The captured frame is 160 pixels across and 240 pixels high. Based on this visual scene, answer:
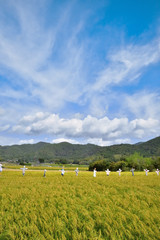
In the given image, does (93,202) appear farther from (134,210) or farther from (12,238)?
(12,238)

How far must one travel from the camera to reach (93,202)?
21.8 ft

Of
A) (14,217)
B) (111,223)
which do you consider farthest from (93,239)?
(14,217)

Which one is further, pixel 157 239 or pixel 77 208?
pixel 77 208

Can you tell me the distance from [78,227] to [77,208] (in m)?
1.59

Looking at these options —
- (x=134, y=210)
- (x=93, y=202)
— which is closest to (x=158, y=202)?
(x=134, y=210)

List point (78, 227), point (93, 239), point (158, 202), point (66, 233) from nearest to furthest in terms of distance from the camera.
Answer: point (93, 239), point (66, 233), point (78, 227), point (158, 202)

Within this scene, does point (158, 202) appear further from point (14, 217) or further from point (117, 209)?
point (14, 217)

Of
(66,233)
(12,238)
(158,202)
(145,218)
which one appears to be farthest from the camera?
(158,202)

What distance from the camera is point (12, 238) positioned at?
11.3 feet

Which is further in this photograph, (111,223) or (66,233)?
(111,223)

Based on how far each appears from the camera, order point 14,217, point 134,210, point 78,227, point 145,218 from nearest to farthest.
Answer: point 78,227
point 145,218
point 14,217
point 134,210

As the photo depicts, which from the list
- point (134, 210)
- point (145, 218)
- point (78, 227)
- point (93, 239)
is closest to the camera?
point (93, 239)

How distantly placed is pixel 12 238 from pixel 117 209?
11.5 ft

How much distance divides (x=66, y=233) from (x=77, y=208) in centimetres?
201
